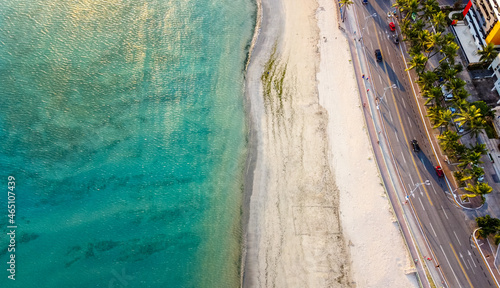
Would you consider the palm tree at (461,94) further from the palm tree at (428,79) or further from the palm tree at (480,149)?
the palm tree at (480,149)

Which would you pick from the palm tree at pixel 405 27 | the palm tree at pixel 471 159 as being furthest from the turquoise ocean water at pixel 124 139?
the palm tree at pixel 471 159

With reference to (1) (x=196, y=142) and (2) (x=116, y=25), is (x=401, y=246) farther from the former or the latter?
(2) (x=116, y=25)

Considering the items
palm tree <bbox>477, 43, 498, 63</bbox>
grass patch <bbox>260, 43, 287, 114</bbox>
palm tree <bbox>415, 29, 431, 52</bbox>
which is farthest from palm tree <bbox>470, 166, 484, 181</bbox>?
grass patch <bbox>260, 43, 287, 114</bbox>

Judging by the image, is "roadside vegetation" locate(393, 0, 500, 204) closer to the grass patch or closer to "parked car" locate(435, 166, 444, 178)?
"parked car" locate(435, 166, 444, 178)

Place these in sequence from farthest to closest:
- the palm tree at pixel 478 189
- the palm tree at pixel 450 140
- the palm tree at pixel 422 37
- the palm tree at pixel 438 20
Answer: the palm tree at pixel 438 20
the palm tree at pixel 422 37
the palm tree at pixel 450 140
the palm tree at pixel 478 189

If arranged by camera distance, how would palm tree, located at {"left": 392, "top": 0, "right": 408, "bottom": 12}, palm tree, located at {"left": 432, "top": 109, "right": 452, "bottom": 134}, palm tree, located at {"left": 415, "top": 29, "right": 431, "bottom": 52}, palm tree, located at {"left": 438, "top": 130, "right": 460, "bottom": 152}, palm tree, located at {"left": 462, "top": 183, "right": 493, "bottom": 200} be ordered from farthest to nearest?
palm tree, located at {"left": 392, "top": 0, "right": 408, "bottom": 12} < palm tree, located at {"left": 415, "top": 29, "right": 431, "bottom": 52} < palm tree, located at {"left": 432, "top": 109, "right": 452, "bottom": 134} < palm tree, located at {"left": 438, "top": 130, "right": 460, "bottom": 152} < palm tree, located at {"left": 462, "top": 183, "right": 493, "bottom": 200}

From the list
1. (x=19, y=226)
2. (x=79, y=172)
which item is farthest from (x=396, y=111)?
(x=19, y=226)
